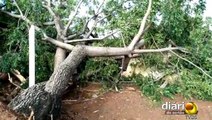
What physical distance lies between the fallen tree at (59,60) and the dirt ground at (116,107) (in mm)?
489

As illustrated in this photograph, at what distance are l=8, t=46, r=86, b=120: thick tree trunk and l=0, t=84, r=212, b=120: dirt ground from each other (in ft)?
1.31

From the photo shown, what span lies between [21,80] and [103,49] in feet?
5.50

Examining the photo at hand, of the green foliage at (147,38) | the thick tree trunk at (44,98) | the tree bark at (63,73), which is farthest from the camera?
the green foliage at (147,38)

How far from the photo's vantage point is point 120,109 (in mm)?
5352

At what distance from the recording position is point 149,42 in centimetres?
591

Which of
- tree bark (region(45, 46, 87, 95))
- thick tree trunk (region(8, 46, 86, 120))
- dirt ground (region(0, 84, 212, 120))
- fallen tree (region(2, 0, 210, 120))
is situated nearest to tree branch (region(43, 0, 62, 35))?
A: fallen tree (region(2, 0, 210, 120))

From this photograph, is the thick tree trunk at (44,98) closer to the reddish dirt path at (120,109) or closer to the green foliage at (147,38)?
the reddish dirt path at (120,109)

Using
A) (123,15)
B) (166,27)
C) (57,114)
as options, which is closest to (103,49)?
(123,15)

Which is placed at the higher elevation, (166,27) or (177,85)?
(166,27)

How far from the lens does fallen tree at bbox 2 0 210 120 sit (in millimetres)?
4164

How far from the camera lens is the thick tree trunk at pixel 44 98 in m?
4.09

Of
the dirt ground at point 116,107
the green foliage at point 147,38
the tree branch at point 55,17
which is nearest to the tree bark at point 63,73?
the dirt ground at point 116,107

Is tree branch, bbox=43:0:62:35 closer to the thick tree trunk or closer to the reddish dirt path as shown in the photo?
the thick tree trunk

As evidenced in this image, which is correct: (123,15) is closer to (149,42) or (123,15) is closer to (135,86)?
(149,42)
